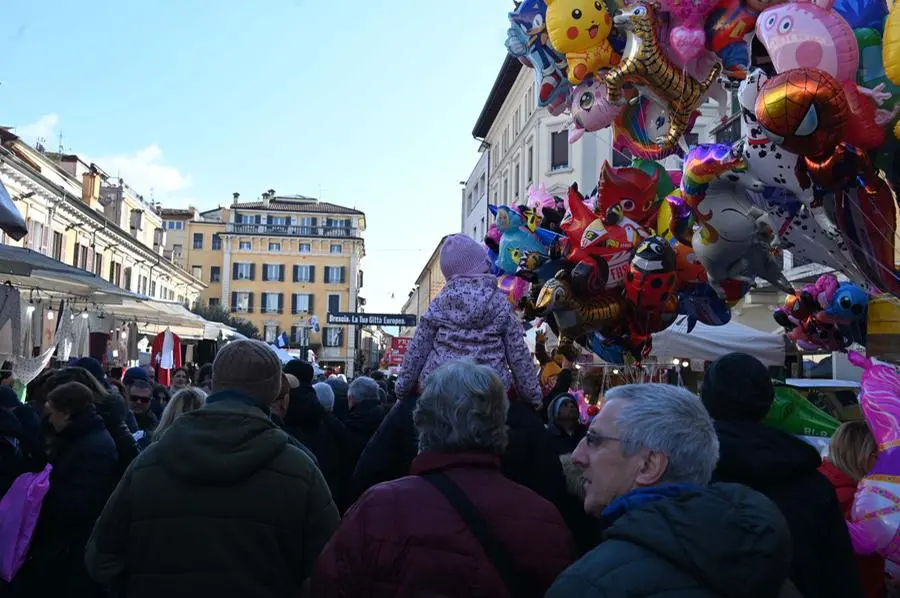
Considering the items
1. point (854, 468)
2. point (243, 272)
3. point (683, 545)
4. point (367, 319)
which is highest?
point (243, 272)

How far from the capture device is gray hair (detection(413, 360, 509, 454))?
2402 mm

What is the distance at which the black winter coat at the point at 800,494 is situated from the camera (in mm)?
2734

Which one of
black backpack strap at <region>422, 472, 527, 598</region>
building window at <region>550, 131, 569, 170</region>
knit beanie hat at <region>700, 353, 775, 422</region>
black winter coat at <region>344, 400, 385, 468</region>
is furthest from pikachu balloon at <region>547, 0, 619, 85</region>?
building window at <region>550, 131, 569, 170</region>

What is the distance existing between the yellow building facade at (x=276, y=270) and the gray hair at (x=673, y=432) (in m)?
69.4

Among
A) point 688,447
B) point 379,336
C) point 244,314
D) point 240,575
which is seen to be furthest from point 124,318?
point 379,336

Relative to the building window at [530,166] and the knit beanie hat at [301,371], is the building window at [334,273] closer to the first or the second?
the building window at [530,166]

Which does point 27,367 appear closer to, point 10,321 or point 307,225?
point 10,321

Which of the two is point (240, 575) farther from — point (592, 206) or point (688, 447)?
point (592, 206)

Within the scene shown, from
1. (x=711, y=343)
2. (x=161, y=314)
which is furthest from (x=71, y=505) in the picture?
(x=161, y=314)

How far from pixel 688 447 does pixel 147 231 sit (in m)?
50.1

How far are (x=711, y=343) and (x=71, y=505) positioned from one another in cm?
814

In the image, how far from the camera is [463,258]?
166 inches

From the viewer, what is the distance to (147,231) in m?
48.4

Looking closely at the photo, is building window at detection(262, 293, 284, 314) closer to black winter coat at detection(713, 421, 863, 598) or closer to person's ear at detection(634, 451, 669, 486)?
black winter coat at detection(713, 421, 863, 598)
